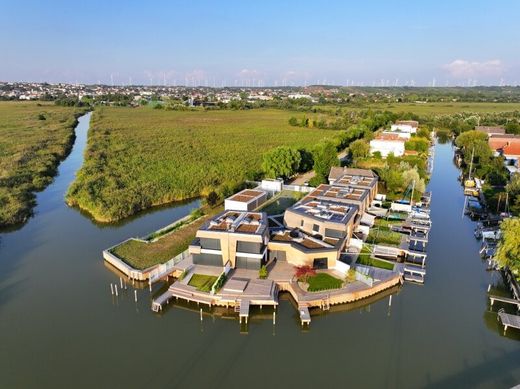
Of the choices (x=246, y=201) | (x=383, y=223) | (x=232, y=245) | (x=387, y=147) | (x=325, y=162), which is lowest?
(x=383, y=223)

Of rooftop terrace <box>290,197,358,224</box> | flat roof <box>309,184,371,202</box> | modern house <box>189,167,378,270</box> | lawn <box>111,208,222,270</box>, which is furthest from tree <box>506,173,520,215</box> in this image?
lawn <box>111,208,222,270</box>

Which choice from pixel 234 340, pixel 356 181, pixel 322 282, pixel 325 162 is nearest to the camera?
pixel 234 340

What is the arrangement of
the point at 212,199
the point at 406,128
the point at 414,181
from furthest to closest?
the point at 406,128, the point at 414,181, the point at 212,199

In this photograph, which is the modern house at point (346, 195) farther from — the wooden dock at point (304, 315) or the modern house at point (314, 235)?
the wooden dock at point (304, 315)

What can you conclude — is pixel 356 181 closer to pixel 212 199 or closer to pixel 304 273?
pixel 212 199

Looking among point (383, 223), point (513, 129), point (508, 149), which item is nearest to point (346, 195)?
point (383, 223)

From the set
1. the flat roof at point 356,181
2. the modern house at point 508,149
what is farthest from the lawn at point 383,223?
the modern house at point 508,149
